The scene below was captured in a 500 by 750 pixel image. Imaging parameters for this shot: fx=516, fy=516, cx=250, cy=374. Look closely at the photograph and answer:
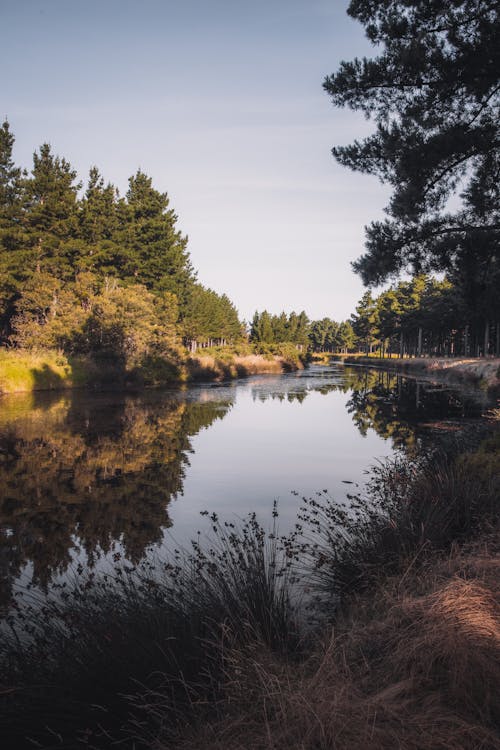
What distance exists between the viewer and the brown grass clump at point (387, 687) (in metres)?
2.69

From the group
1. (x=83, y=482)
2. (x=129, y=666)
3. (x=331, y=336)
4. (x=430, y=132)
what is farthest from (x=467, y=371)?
(x=331, y=336)

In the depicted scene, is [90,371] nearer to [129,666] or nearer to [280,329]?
[129,666]

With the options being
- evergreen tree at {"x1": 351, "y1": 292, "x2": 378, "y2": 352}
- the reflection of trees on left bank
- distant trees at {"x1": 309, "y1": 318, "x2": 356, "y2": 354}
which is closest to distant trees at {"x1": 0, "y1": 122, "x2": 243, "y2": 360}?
the reflection of trees on left bank

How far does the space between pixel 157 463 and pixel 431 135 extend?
9693 mm

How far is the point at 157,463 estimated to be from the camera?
12.9m

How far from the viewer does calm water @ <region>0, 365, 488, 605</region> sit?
7.68 metres

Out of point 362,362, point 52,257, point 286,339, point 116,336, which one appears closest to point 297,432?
point 116,336

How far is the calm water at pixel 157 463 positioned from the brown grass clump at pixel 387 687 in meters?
2.08

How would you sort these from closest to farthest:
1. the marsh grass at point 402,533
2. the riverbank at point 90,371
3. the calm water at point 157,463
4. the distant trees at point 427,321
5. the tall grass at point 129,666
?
the tall grass at point 129,666 < the marsh grass at point 402,533 < the calm water at point 157,463 < the riverbank at point 90,371 < the distant trees at point 427,321

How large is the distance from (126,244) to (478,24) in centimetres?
4517

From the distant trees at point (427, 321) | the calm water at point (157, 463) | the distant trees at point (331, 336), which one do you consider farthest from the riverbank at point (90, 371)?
the distant trees at point (331, 336)

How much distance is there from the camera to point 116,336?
1387 inches

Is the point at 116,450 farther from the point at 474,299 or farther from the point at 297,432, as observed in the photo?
the point at 474,299

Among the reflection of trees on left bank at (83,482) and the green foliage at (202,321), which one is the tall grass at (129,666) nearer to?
the reflection of trees on left bank at (83,482)
